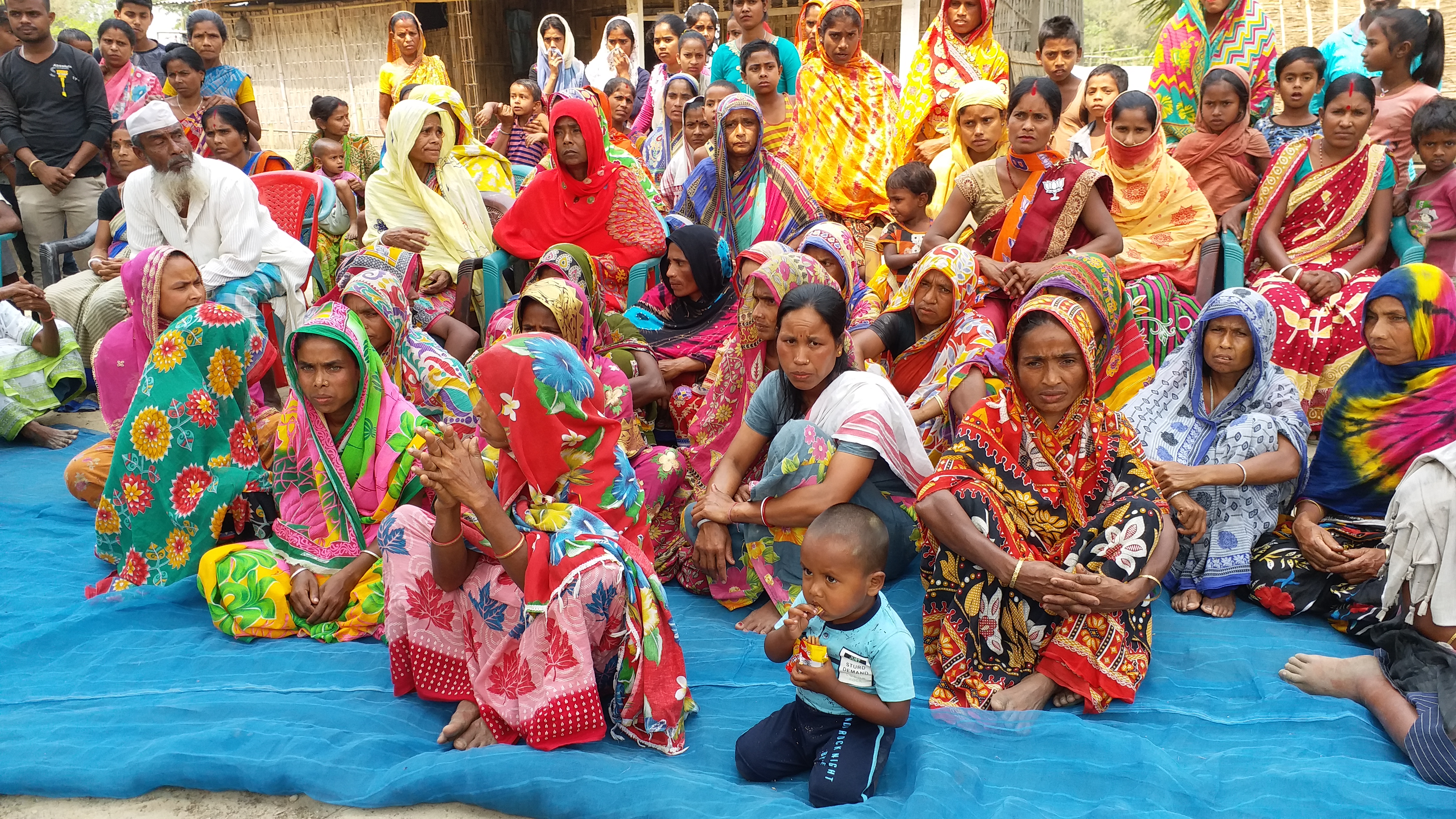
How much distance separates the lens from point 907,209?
5230mm

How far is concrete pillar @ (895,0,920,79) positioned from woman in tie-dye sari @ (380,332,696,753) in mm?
7616

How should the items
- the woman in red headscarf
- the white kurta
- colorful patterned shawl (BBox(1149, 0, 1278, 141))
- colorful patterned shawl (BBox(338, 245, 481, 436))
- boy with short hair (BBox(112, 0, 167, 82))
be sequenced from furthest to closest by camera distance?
1. boy with short hair (BBox(112, 0, 167, 82))
2. colorful patterned shawl (BBox(1149, 0, 1278, 141))
3. the woman in red headscarf
4. the white kurta
5. colorful patterned shawl (BBox(338, 245, 481, 436))

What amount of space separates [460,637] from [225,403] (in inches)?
65.9

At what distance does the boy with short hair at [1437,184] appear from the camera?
14.8 feet

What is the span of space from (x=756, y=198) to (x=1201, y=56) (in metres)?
2.87

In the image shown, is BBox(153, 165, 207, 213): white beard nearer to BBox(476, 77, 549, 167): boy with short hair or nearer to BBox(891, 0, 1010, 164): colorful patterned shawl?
BBox(476, 77, 549, 167): boy with short hair

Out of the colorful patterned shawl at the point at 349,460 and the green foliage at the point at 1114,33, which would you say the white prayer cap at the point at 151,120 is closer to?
the colorful patterned shawl at the point at 349,460

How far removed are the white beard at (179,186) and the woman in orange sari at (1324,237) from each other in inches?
209

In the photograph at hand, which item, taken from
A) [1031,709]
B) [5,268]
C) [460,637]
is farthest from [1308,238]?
[5,268]

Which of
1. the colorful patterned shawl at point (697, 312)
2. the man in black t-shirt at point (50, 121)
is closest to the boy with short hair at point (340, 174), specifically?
the man in black t-shirt at point (50, 121)

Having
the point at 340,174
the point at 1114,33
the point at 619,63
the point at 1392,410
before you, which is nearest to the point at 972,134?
the point at 1392,410

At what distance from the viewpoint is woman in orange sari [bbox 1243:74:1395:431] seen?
453 cm

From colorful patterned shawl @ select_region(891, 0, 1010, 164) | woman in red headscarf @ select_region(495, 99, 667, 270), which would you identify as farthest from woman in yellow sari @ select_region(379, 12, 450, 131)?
colorful patterned shawl @ select_region(891, 0, 1010, 164)

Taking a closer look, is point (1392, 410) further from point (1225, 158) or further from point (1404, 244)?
point (1225, 158)
